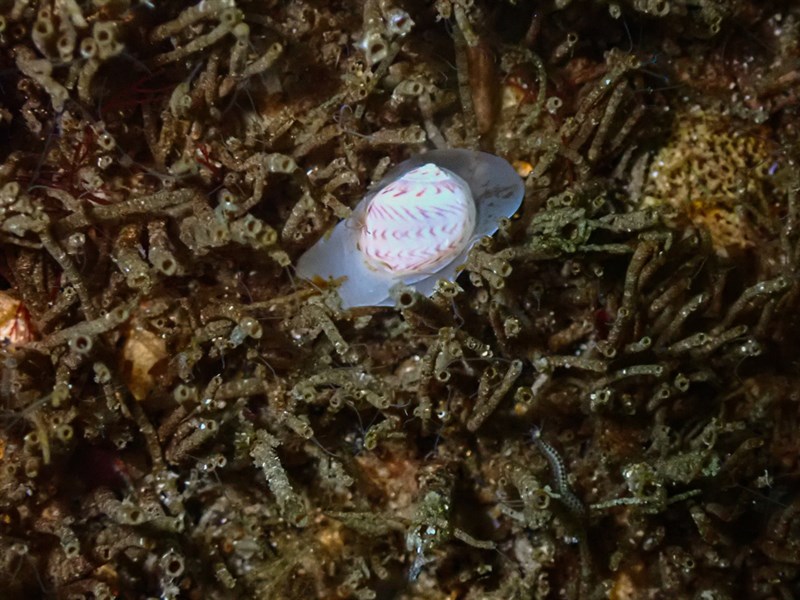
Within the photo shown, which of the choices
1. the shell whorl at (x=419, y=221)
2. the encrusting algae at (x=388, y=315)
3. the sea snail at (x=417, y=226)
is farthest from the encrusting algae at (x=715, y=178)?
the shell whorl at (x=419, y=221)

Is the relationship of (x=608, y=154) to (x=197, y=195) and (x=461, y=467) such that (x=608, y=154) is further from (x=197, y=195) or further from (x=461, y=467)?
(x=197, y=195)

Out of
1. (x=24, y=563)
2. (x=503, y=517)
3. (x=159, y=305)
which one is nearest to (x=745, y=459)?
(x=503, y=517)

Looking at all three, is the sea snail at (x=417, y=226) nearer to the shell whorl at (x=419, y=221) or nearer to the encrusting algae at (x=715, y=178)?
the shell whorl at (x=419, y=221)

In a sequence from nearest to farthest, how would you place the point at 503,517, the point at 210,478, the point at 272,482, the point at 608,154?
the point at 272,482
the point at 210,478
the point at 503,517
the point at 608,154

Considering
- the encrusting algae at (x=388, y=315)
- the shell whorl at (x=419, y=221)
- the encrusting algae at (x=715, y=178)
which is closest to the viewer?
the encrusting algae at (x=388, y=315)

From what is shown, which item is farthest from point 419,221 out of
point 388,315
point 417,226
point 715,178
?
point 715,178
